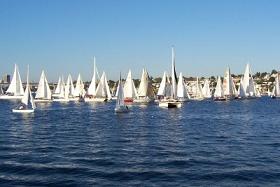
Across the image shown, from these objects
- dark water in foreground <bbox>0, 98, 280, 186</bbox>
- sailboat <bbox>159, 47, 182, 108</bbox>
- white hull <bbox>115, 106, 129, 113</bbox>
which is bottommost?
dark water in foreground <bbox>0, 98, 280, 186</bbox>

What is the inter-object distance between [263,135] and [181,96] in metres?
90.1

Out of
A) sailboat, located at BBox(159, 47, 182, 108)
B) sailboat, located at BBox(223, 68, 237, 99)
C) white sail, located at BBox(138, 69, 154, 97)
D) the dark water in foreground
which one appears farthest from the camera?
sailboat, located at BBox(223, 68, 237, 99)

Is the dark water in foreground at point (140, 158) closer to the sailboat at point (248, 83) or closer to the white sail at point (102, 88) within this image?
the white sail at point (102, 88)

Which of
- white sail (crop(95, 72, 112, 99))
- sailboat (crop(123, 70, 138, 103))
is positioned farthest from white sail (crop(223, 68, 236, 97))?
sailboat (crop(123, 70, 138, 103))

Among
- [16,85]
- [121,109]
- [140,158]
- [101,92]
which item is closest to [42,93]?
[16,85]

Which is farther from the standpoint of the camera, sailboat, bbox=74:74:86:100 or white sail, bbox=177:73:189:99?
sailboat, bbox=74:74:86:100

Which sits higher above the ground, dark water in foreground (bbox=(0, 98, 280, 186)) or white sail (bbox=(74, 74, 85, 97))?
white sail (bbox=(74, 74, 85, 97))

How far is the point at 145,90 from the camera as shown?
5625 inches

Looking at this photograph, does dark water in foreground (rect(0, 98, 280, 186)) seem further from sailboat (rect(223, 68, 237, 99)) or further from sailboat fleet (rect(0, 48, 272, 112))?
sailboat (rect(223, 68, 237, 99))

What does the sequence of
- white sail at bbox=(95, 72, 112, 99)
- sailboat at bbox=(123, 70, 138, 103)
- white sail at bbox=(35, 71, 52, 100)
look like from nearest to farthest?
sailboat at bbox=(123, 70, 138, 103) < white sail at bbox=(95, 72, 112, 99) < white sail at bbox=(35, 71, 52, 100)

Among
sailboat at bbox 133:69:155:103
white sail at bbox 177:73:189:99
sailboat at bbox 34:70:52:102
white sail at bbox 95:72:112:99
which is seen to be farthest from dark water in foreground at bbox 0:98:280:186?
sailboat at bbox 34:70:52:102

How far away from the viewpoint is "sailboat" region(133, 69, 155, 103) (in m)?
140

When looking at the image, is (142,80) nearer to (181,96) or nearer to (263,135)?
(181,96)

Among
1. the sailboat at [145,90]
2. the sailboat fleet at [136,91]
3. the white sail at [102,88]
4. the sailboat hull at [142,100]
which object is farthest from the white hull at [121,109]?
the white sail at [102,88]
